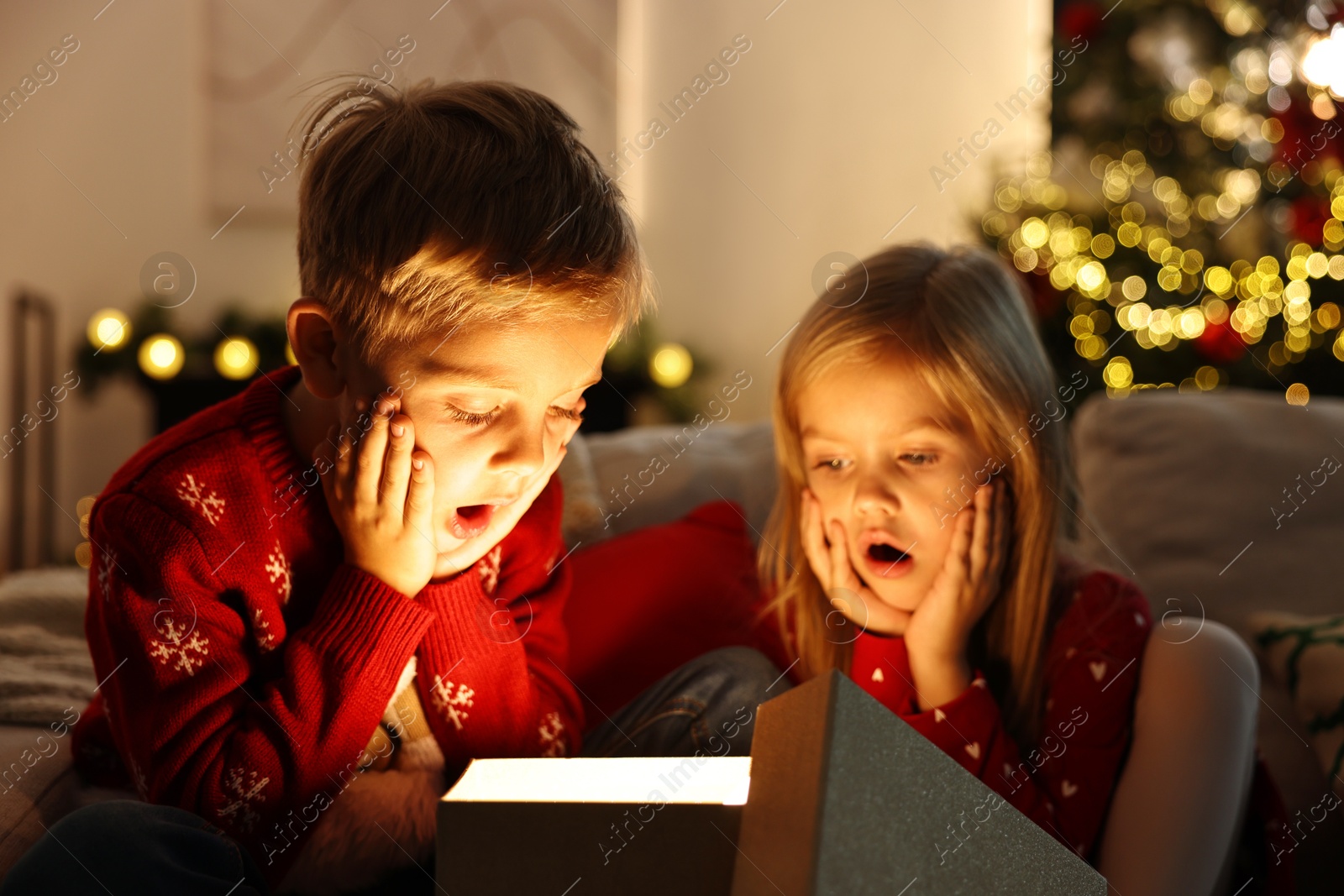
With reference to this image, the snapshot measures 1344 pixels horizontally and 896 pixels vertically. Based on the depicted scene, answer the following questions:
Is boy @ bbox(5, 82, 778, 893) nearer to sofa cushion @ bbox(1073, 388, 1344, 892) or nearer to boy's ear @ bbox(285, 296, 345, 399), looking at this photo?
boy's ear @ bbox(285, 296, 345, 399)

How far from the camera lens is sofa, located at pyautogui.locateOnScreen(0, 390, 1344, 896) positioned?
885mm

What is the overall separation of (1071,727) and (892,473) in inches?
11.7

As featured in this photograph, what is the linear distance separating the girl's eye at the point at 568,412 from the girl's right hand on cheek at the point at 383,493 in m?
0.10

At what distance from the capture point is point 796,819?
533mm

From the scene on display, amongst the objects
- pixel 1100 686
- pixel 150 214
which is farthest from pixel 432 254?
pixel 150 214

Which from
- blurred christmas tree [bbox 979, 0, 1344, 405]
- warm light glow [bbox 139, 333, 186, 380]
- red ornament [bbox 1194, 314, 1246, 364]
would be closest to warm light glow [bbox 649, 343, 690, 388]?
blurred christmas tree [bbox 979, 0, 1344, 405]

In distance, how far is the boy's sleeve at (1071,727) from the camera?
0.91 metres

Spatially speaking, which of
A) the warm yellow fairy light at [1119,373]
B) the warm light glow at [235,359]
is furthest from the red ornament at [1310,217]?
the warm light glow at [235,359]

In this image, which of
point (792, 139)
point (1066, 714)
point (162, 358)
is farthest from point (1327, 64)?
point (162, 358)

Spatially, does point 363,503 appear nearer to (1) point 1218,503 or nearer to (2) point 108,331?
(1) point 1218,503

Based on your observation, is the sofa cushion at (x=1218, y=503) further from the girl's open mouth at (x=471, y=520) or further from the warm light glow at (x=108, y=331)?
the warm light glow at (x=108, y=331)

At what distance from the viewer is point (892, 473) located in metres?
0.96

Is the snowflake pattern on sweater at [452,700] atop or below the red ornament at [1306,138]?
atop

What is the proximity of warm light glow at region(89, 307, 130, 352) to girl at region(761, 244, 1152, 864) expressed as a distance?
6.23 feet
